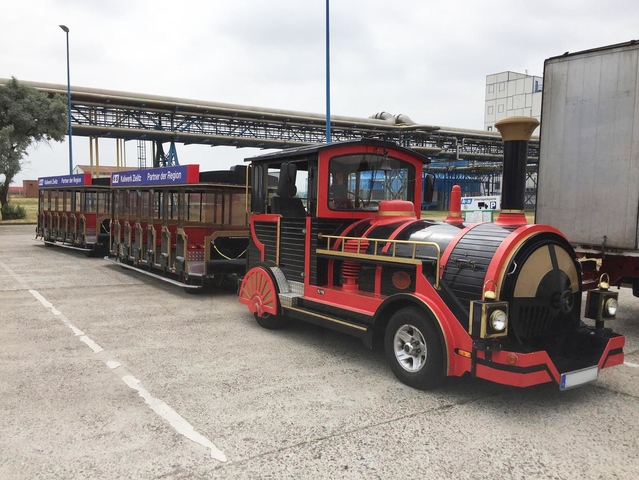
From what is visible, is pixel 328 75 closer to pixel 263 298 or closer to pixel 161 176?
pixel 161 176

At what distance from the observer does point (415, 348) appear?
4574 mm

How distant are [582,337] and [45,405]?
4.76 metres

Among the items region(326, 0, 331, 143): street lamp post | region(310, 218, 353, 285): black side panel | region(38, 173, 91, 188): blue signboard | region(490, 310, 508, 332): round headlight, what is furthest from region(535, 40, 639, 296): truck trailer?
region(38, 173, 91, 188): blue signboard

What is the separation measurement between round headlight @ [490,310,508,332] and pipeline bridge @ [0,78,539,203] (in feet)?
110

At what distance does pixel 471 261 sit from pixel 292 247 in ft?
8.59

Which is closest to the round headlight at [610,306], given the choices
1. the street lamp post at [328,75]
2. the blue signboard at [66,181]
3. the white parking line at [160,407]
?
the white parking line at [160,407]

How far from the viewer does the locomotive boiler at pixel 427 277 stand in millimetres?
4141

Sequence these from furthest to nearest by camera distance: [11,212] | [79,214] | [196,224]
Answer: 1. [11,212]
2. [79,214]
3. [196,224]

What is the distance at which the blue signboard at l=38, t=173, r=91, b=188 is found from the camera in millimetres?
15852

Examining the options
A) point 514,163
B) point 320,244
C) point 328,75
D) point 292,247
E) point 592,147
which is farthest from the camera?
point 328,75

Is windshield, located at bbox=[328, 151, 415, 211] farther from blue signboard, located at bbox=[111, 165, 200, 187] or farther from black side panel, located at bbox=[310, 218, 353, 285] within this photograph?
blue signboard, located at bbox=[111, 165, 200, 187]

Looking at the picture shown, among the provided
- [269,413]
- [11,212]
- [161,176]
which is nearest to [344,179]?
[269,413]

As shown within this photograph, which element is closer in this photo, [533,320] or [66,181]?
[533,320]

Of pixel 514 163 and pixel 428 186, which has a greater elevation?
pixel 514 163
